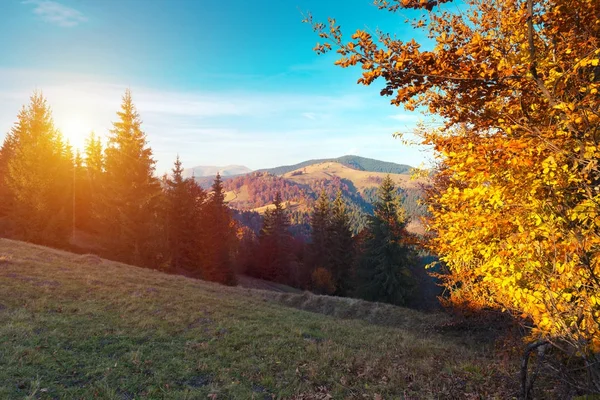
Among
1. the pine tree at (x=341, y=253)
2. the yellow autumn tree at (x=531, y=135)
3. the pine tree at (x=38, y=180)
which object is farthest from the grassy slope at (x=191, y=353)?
the pine tree at (x=341, y=253)

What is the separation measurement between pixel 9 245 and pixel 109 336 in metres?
18.7

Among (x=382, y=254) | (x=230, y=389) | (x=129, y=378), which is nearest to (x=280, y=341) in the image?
(x=230, y=389)

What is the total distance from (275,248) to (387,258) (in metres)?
22.6

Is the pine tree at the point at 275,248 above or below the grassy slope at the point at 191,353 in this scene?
below

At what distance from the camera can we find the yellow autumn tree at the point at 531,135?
4.79 meters

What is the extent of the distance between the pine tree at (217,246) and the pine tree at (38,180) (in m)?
14.3

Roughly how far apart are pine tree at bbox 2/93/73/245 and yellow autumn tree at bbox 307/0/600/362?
35568mm

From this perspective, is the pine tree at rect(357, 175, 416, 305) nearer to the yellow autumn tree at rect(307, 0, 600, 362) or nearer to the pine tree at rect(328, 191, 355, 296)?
the pine tree at rect(328, 191, 355, 296)

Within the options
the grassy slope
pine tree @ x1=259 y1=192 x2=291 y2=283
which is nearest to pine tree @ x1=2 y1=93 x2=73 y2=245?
the grassy slope

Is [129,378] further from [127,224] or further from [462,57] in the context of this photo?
[127,224]

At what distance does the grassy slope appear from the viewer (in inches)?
274

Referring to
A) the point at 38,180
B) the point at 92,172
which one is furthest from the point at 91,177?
the point at 38,180

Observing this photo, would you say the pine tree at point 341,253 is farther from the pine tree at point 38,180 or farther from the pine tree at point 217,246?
the pine tree at point 38,180

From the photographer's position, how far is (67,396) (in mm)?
6199
